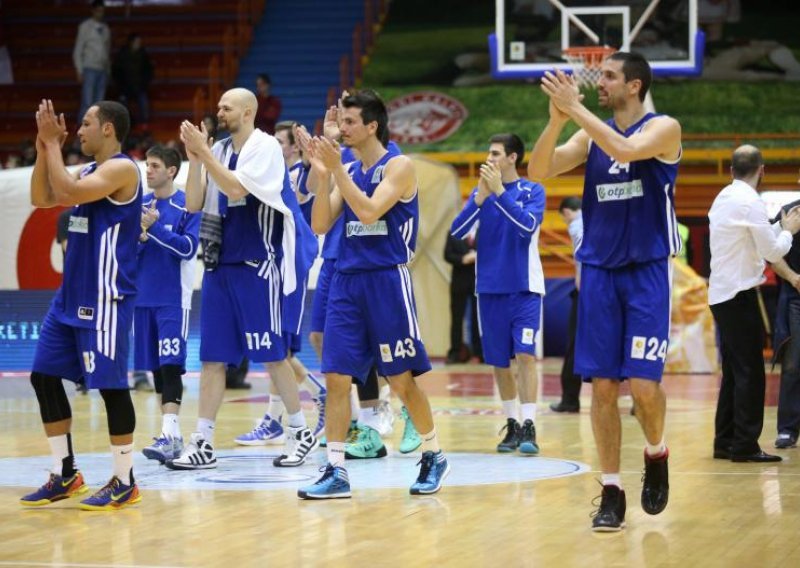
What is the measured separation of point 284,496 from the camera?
7754 millimetres

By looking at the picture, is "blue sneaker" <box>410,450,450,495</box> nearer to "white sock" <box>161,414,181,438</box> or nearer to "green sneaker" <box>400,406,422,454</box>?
"green sneaker" <box>400,406,422,454</box>

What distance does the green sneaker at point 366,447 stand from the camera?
371 inches

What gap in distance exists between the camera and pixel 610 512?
6684 millimetres

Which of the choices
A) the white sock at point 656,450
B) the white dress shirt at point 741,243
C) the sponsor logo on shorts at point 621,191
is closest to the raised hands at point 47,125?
the sponsor logo on shorts at point 621,191

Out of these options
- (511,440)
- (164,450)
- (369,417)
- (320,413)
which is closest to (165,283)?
(164,450)

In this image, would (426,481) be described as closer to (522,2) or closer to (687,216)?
(522,2)

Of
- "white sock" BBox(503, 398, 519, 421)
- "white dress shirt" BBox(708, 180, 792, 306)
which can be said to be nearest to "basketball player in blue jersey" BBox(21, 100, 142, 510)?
"white sock" BBox(503, 398, 519, 421)

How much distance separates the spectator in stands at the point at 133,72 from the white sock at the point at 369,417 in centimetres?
1581

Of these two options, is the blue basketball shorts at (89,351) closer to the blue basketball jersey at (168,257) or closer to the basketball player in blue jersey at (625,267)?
the blue basketball jersey at (168,257)

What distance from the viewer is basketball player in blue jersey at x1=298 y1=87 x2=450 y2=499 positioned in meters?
7.63

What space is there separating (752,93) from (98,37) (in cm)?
1188

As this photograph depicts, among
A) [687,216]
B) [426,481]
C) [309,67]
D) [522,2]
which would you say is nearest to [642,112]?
[426,481]

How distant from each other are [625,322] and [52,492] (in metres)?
3.28

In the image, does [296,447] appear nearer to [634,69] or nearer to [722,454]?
[722,454]
